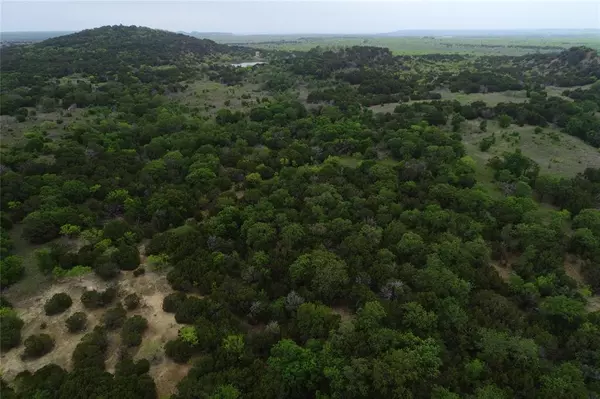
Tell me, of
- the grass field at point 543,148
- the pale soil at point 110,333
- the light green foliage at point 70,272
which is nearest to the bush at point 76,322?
the pale soil at point 110,333

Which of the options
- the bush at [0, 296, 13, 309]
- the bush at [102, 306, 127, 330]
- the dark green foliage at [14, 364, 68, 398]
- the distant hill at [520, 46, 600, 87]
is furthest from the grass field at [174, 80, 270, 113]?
the distant hill at [520, 46, 600, 87]

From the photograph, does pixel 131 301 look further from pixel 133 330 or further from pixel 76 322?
pixel 76 322

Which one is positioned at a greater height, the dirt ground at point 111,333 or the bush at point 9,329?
the bush at point 9,329

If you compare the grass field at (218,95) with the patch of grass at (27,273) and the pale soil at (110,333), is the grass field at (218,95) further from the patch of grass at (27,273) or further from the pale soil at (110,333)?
the pale soil at (110,333)

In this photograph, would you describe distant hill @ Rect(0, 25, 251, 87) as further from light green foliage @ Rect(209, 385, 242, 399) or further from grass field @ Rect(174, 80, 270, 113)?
light green foliage @ Rect(209, 385, 242, 399)

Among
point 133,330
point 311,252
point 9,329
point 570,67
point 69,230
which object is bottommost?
point 133,330

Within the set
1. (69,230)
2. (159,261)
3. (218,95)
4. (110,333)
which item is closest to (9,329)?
(110,333)

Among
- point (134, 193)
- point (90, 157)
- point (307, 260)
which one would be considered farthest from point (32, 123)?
point (307, 260)
